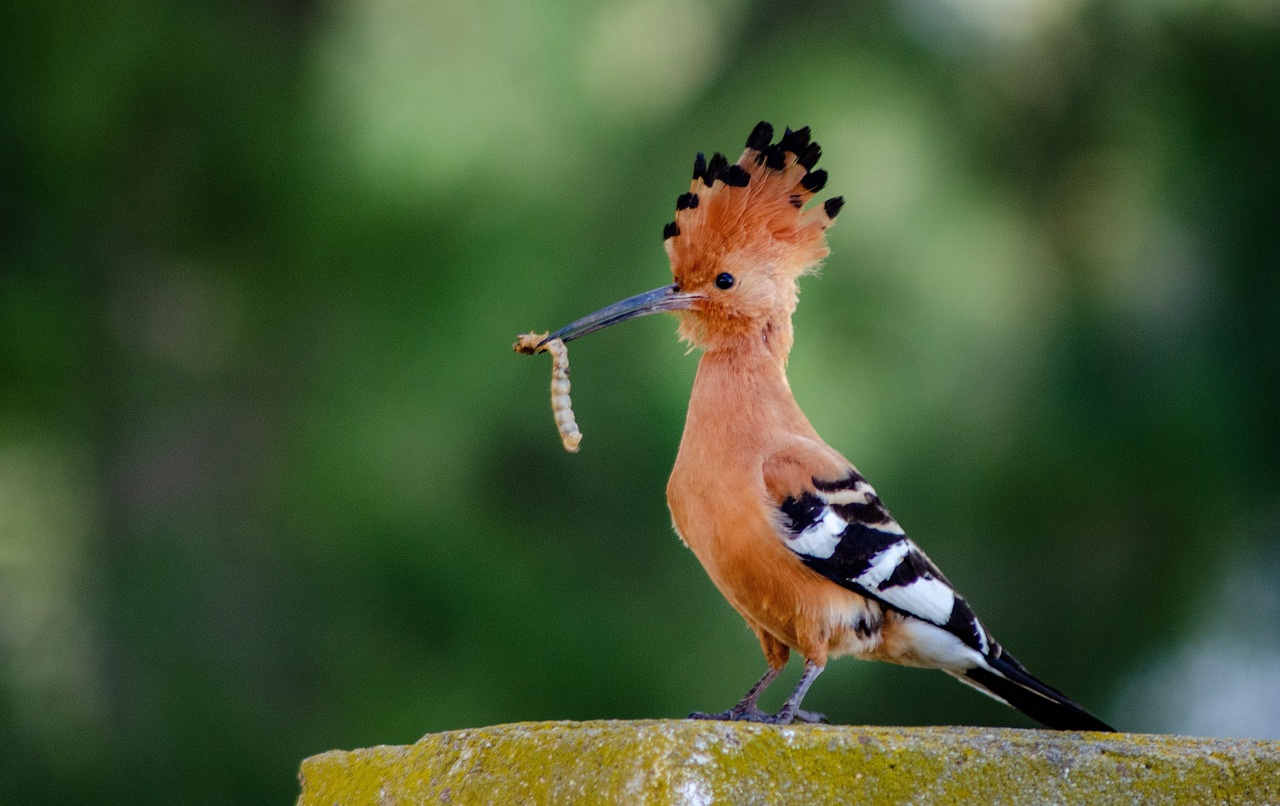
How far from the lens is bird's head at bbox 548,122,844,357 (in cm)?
206

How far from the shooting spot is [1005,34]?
12.1ft

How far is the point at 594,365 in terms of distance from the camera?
148 inches

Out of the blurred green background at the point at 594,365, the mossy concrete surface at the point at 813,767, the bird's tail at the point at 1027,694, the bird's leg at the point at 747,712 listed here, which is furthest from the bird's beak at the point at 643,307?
the blurred green background at the point at 594,365

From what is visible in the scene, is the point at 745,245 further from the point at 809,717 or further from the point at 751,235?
the point at 809,717

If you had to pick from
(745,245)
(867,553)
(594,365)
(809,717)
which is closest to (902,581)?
(867,553)

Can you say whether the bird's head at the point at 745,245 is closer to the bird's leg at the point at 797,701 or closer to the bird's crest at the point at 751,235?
the bird's crest at the point at 751,235

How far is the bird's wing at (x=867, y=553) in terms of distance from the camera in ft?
6.21

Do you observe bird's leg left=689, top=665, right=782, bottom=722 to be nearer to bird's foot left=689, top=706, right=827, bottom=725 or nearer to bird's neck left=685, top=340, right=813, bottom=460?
bird's foot left=689, top=706, right=827, bottom=725

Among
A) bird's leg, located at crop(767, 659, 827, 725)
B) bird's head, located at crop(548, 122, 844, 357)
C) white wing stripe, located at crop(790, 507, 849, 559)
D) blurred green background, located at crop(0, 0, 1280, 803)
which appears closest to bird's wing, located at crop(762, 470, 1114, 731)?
white wing stripe, located at crop(790, 507, 849, 559)

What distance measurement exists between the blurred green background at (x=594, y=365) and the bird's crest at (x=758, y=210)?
4.64ft

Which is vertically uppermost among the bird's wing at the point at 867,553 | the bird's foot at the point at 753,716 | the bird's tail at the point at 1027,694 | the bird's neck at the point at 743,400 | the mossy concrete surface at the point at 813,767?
the bird's neck at the point at 743,400

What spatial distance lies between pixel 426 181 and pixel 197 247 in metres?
0.83

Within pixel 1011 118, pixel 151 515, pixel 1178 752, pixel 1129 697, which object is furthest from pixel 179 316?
pixel 1178 752

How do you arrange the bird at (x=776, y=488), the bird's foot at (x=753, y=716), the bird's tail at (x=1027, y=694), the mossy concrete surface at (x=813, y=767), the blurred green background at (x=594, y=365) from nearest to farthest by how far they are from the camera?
the mossy concrete surface at (x=813, y=767) → the bird's foot at (x=753, y=716) → the bird at (x=776, y=488) → the bird's tail at (x=1027, y=694) → the blurred green background at (x=594, y=365)
